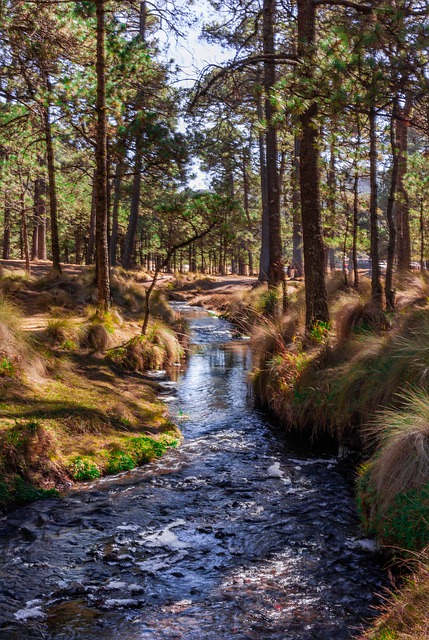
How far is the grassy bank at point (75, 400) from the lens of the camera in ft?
18.3

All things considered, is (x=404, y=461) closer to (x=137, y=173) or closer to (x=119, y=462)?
(x=119, y=462)

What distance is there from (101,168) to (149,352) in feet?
12.3

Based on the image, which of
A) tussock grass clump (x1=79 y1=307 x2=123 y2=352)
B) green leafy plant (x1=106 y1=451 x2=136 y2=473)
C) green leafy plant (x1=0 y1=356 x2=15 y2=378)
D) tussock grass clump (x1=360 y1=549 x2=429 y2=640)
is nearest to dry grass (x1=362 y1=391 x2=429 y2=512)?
tussock grass clump (x1=360 y1=549 x2=429 y2=640)

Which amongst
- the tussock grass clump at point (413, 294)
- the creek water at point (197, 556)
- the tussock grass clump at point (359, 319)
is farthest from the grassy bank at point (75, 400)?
the tussock grass clump at point (413, 294)

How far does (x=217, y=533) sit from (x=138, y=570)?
870 mm

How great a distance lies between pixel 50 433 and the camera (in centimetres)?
600

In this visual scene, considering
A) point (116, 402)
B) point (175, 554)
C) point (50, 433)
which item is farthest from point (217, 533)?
point (116, 402)

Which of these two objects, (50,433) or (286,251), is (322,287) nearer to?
(50,433)

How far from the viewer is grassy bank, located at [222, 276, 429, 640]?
3.87 m

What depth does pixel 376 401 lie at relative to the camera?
6.12 m

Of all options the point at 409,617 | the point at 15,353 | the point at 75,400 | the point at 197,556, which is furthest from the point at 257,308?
the point at 409,617

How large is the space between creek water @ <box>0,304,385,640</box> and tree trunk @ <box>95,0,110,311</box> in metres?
5.44

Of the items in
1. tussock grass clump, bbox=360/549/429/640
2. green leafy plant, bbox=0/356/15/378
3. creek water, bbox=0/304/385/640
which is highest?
green leafy plant, bbox=0/356/15/378

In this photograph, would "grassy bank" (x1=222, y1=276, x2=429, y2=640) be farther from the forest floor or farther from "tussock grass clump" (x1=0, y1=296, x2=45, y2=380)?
"tussock grass clump" (x1=0, y1=296, x2=45, y2=380)
